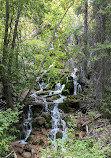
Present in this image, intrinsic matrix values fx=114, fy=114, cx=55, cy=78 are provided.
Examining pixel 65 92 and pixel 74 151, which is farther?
pixel 65 92

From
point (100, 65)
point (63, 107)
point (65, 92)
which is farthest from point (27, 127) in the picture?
point (100, 65)

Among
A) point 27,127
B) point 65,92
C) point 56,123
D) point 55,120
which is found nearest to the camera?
point 27,127

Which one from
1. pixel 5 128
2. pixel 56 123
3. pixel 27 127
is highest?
pixel 5 128

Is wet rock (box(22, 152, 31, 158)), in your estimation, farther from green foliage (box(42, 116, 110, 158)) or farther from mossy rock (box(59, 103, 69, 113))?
mossy rock (box(59, 103, 69, 113))

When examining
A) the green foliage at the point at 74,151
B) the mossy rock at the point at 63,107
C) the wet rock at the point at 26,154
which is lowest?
the wet rock at the point at 26,154

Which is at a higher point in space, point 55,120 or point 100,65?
point 100,65

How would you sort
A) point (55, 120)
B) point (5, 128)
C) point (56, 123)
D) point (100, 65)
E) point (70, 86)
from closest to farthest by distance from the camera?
point (5, 128) < point (100, 65) < point (56, 123) < point (55, 120) < point (70, 86)

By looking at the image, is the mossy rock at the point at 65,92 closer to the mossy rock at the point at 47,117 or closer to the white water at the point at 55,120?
the white water at the point at 55,120

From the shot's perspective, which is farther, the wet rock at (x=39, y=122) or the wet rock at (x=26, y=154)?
the wet rock at (x=39, y=122)

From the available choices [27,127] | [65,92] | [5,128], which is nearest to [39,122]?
[27,127]

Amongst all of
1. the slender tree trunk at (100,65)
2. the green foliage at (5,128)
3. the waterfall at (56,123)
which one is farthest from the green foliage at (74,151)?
the slender tree trunk at (100,65)

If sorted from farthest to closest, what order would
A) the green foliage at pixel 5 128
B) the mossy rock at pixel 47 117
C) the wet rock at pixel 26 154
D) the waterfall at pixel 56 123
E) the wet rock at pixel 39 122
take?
the mossy rock at pixel 47 117
the wet rock at pixel 39 122
the waterfall at pixel 56 123
the wet rock at pixel 26 154
the green foliage at pixel 5 128

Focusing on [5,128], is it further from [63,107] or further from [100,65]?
[100,65]

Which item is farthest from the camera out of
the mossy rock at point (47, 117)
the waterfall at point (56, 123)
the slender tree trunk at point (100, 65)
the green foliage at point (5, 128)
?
the mossy rock at point (47, 117)
